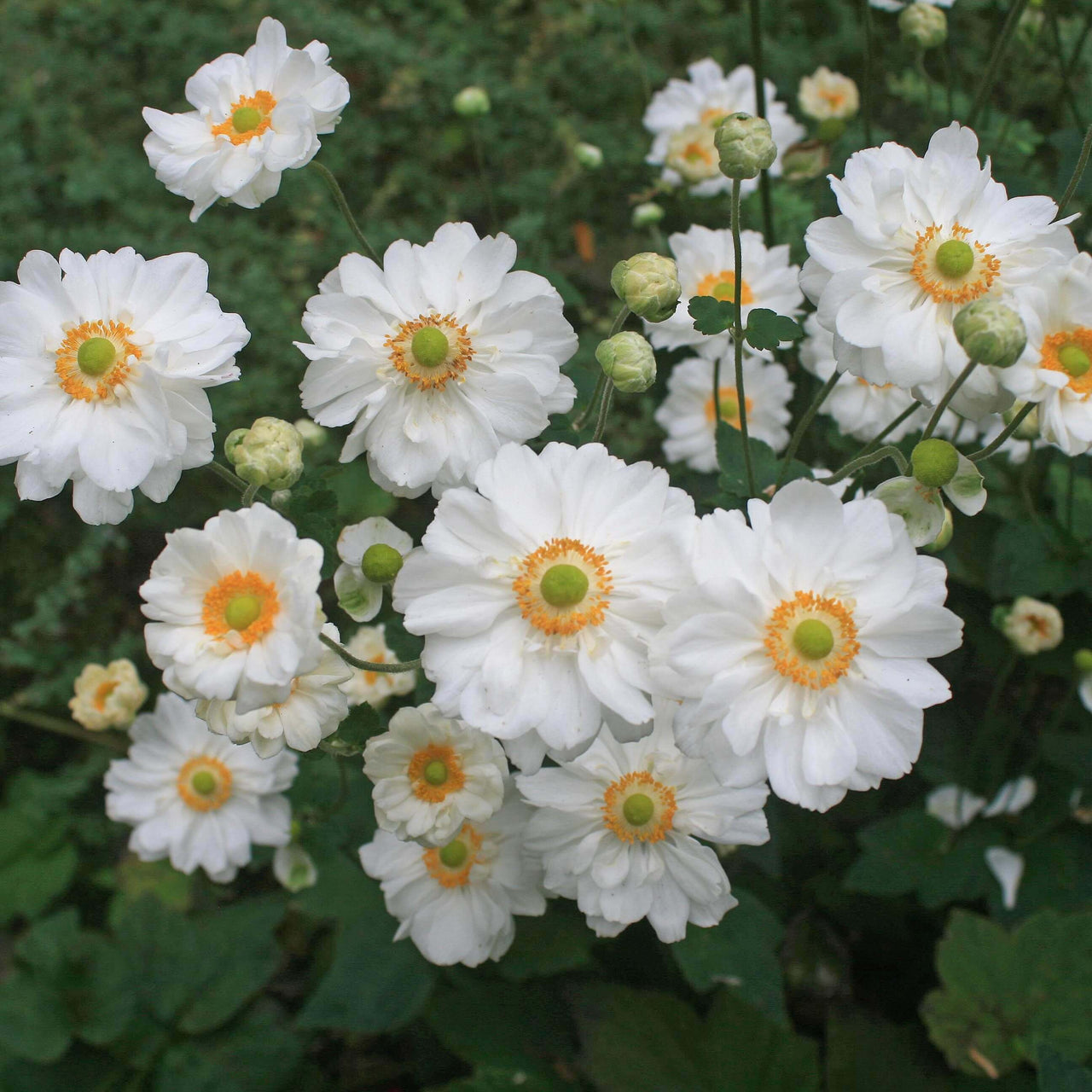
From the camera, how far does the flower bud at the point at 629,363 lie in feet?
4.60

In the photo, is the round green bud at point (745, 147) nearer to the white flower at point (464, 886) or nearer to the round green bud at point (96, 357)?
the round green bud at point (96, 357)

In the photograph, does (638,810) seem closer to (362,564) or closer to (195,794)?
(362,564)

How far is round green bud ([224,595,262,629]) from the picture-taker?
4.18ft

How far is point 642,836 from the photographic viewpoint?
1549 mm

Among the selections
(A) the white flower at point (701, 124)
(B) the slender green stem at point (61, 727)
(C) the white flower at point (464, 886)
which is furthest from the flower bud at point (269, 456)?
(A) the white flower at point (701, 124)

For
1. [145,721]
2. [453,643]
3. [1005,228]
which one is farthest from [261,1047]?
[1005,228]

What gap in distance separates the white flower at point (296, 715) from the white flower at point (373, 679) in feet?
1.28

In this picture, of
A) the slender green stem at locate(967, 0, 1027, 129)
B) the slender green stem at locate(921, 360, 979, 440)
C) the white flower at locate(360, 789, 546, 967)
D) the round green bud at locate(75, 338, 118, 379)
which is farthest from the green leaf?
the slender green stem at locate(967, 0, 1027, 129)

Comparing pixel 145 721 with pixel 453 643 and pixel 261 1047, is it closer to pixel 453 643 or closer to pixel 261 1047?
pixel 261 1047

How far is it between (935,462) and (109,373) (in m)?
1.15

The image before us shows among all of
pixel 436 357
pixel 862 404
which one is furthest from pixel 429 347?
pixel 862 404

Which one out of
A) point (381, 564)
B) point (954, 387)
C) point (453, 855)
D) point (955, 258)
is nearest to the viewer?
point (954, 387)

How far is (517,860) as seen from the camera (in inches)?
67.5

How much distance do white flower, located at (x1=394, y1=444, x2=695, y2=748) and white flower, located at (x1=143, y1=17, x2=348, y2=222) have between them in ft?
2.12
